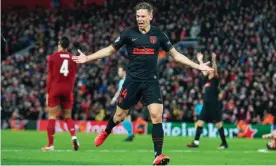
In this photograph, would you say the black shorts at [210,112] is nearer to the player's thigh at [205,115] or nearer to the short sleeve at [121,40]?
the player's thigh at [205,115]

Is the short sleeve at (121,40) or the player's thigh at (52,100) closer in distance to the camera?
the short sleeve at (121,40)

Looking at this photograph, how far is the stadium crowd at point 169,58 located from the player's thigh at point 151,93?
16.3 m

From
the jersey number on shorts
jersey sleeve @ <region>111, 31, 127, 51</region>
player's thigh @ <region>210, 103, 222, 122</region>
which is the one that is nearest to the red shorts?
the jersey number on shorts

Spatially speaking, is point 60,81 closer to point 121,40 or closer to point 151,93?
point 121,40

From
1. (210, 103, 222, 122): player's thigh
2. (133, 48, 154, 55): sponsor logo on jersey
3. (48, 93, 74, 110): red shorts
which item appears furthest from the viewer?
(210, 103, 222, 122): player's thigh

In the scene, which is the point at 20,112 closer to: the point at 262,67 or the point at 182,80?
the point at 182,80

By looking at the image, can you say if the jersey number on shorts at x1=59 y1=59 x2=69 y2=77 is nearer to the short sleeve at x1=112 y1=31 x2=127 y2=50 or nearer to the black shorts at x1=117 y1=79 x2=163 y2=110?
the black shorts at x1=117 y1=79 x2=163 y2=110

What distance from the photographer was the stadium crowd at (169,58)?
3036 cm

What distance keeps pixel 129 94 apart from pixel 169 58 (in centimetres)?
2364

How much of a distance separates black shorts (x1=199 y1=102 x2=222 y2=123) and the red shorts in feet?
13.8

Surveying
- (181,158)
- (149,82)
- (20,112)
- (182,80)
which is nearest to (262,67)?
(182,80)

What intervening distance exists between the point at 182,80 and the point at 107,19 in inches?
425

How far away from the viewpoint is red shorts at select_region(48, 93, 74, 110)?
1596cm

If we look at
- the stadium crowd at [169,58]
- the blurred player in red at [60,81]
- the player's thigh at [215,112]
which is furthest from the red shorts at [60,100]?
the stadium crowd at [169,58]
